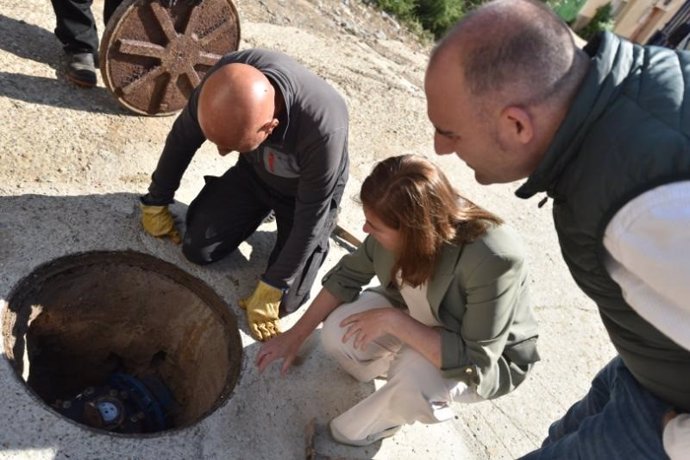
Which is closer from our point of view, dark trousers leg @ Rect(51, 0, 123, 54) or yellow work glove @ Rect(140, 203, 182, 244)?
yellow work glove @ Rect(140, 203, 182, 244)

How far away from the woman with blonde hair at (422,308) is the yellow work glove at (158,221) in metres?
0.79

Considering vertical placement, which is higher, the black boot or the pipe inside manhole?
the black boot

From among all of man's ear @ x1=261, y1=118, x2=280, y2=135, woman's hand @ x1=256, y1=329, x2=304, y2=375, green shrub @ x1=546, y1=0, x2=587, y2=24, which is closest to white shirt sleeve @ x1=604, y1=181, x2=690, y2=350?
man's ear @ x1=261, y1=118, x2=280, y2=135

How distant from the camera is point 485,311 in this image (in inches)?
77.0

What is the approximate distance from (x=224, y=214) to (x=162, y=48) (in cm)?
108

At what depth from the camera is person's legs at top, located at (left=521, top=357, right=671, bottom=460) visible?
160 cm

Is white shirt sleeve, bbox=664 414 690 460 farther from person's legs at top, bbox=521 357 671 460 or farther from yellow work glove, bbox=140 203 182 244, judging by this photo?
yellow work glove, bbox=140 203 182 244

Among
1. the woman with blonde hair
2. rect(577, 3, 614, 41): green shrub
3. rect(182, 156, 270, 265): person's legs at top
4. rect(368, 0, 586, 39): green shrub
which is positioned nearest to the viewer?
the woman with blonde hair

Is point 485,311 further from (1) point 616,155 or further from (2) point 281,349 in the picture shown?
(2) point 281,349

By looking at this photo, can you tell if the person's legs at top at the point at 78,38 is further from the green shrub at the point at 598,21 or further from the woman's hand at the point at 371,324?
the green shrub at the point at 598,21

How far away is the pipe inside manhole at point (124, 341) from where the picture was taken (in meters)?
2.53

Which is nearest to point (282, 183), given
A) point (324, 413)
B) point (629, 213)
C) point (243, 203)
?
point (243, 203)

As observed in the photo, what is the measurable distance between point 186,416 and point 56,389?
0.70 metres

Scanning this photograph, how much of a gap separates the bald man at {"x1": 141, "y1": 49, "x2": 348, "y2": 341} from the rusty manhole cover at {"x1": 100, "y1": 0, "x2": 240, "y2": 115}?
786 millimetres
